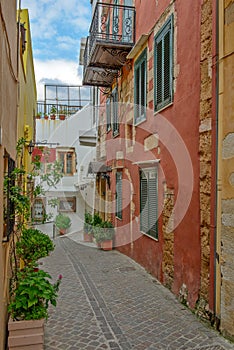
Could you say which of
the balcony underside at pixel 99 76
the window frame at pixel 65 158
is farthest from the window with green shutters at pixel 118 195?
the window frame at pixel 65 158

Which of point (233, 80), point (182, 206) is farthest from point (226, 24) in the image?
point (182, 206)

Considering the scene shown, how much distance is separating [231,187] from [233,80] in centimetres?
143

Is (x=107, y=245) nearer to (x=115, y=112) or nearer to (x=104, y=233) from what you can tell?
(x=104, y=233)

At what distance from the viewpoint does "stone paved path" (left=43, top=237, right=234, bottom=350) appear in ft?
14.7

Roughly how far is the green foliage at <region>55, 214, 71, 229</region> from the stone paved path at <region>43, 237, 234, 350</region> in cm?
1041

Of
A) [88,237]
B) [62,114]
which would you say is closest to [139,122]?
[88,237]

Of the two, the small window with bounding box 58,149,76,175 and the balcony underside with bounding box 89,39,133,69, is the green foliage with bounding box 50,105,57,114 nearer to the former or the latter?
the small window with bounding box 58,149,76,175

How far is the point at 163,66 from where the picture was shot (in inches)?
284

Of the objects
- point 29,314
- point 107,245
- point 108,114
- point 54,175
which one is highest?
point 108,114

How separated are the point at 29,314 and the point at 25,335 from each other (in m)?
0.23

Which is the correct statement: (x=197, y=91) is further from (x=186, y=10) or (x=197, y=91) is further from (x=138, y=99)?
(x=138, y=99)

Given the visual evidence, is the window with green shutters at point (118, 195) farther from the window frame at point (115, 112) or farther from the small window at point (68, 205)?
the small window at point (68, 205)

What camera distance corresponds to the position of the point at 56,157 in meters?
20.7

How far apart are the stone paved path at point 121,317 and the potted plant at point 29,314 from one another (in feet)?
1.91
